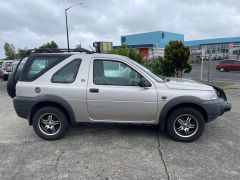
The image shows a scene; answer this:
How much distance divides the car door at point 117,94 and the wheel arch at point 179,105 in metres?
0.17

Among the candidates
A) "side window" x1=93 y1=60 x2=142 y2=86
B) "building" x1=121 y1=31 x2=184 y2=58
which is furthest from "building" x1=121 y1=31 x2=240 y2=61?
"side window" x1=93 y1=60 x2=142 y2=86

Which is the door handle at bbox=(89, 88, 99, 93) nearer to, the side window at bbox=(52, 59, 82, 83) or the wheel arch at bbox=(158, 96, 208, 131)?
the side window at bbox=(52, 59, 82, 83)

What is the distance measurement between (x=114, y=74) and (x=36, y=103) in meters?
1.62

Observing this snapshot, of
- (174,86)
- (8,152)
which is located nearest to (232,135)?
(174,86)

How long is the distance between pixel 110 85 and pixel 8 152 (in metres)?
2.19

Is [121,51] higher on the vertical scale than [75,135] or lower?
higher

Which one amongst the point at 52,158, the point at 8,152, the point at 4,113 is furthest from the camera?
the point at 4,113

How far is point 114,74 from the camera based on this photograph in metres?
5.05

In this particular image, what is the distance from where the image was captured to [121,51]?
49.4 ft

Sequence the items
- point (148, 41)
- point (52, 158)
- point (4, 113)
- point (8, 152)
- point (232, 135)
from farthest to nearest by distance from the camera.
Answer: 1. point (148, 41)
2. point (4, 113)
3. point (232, 135)
4. point (8, 152)
5. point (52, 158)

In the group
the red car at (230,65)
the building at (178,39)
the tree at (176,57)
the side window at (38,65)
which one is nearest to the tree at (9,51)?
the building at (178,39)

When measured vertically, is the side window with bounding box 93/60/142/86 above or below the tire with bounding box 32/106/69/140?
above

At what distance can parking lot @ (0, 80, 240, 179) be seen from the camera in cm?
377

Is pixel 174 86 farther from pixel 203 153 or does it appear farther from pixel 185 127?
pixel 203 153
